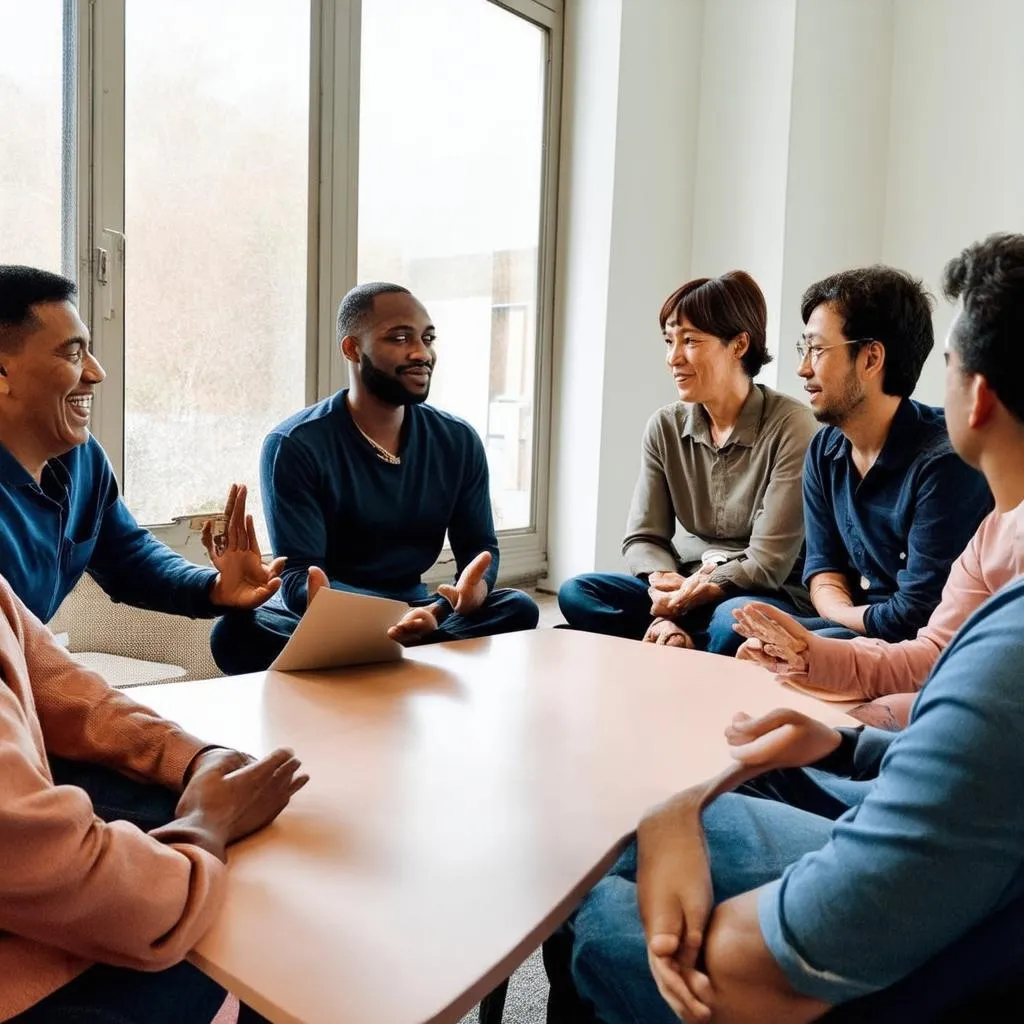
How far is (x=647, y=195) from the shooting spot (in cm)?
423

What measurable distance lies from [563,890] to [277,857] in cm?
29

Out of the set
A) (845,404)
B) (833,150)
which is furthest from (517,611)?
(833,150)

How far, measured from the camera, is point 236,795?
113 centimetres

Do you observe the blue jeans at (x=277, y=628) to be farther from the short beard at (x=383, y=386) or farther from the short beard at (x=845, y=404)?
the short beard at (x=845, y=404)

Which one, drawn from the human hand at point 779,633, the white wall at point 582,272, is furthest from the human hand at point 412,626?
the white wall at point 582,272

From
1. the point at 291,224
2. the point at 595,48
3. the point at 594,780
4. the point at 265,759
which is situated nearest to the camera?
the point at 265,759

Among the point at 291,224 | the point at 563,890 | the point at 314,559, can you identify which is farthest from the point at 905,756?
the point at 291,224

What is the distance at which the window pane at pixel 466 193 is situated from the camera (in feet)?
12.2

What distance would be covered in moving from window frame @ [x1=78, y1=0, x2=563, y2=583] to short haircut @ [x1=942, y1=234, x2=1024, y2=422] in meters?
2.47

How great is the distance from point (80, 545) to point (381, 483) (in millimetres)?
861

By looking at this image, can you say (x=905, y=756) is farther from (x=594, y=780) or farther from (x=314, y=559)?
(x=314, y=559)

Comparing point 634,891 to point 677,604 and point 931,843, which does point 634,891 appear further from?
point 677,604

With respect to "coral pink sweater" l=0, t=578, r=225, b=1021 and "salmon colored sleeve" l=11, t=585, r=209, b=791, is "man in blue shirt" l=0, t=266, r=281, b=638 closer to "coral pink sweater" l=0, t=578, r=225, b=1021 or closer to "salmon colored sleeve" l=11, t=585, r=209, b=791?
"salmon colored sleeve" l=11, t=585, r=209, b=791

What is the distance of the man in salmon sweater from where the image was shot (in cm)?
85
